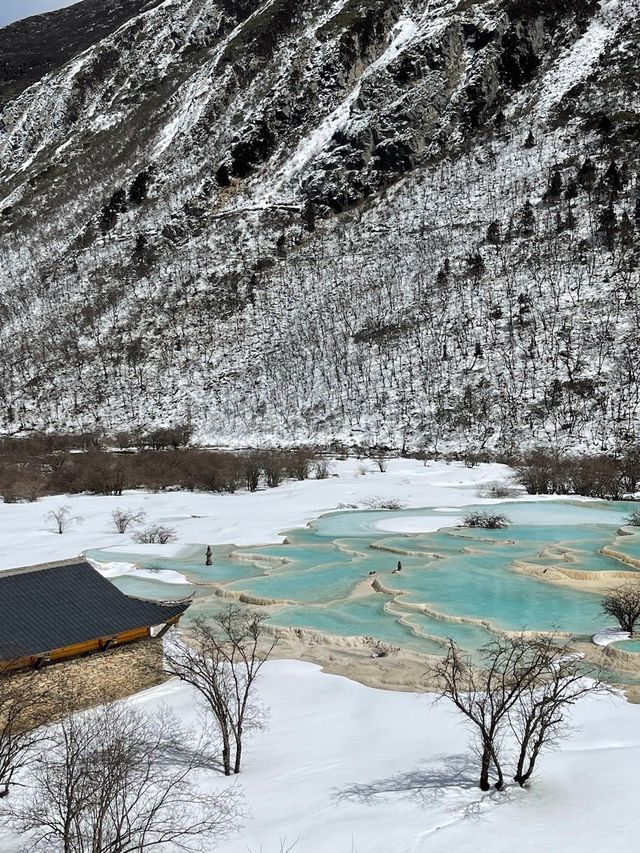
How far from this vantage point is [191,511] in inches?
1684

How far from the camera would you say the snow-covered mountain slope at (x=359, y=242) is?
59.2m

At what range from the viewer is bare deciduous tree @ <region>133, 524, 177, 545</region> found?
33.3 metres

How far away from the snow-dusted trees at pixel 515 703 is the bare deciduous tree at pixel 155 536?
19.5 m

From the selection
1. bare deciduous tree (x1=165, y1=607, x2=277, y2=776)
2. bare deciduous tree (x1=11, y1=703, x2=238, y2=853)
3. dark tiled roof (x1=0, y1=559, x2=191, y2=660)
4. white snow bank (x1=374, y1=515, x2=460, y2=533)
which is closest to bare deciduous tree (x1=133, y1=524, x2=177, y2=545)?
white snow bank (x1=374, y1=515, x2=460, y2=533)

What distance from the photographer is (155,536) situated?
3384cm

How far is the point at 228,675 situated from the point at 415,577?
11.5 m

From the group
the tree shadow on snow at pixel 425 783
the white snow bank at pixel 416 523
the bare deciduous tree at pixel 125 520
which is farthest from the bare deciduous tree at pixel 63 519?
the tree shadow on snow at pixel 425 783

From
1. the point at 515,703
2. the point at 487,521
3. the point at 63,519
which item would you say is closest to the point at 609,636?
the point at 515,703

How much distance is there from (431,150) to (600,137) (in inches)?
892

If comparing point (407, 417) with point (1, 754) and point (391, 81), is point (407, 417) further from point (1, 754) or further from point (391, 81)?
point (391, 81)

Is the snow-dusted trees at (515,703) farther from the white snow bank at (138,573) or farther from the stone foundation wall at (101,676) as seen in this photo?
the white snow bank at (138,573)

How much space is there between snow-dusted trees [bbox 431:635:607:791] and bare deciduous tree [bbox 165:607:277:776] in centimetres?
425

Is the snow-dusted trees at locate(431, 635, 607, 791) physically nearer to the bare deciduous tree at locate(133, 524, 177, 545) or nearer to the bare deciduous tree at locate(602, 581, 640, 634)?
the bare deciduous tree at locate(602, 581, 640, 634)

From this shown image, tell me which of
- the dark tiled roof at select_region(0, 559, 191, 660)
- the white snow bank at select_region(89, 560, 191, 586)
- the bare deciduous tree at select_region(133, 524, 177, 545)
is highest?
the dark tiled roof at select_region(0, 559, 191, 660)
